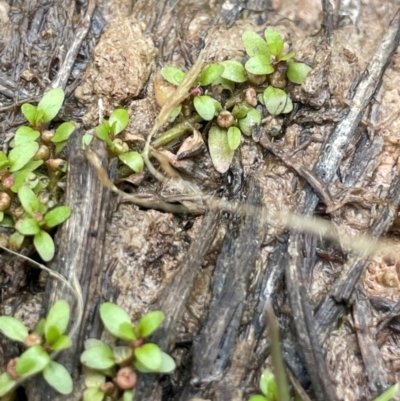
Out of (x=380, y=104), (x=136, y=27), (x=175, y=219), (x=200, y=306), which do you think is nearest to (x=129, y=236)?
(x=175, y=219)

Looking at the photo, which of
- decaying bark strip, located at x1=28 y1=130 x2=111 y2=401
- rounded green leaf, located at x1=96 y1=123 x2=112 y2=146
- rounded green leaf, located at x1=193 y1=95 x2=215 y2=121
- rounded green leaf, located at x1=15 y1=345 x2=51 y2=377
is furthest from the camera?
rounded green leaf, located at x1=193 y1=95 x2=215 y2=121

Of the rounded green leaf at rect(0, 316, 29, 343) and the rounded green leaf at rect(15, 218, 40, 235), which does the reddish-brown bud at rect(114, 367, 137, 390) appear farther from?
the rounded green leaf at rect(15, 218, 40, 235)

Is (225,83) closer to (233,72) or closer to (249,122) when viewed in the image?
(233,72)

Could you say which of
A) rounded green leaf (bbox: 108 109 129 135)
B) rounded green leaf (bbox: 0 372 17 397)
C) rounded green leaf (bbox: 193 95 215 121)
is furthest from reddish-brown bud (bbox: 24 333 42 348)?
rounded green leaf (bbox: 193 95 215 121)

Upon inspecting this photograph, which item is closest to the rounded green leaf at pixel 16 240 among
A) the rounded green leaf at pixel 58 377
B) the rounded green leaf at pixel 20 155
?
the rounded green leaf at pixel 20 155

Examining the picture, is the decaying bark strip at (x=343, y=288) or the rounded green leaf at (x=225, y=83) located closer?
the decaying bark strip at (x=343, y=288)

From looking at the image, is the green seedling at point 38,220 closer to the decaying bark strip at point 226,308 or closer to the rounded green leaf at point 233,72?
the decaying bark strip at point 226,308
